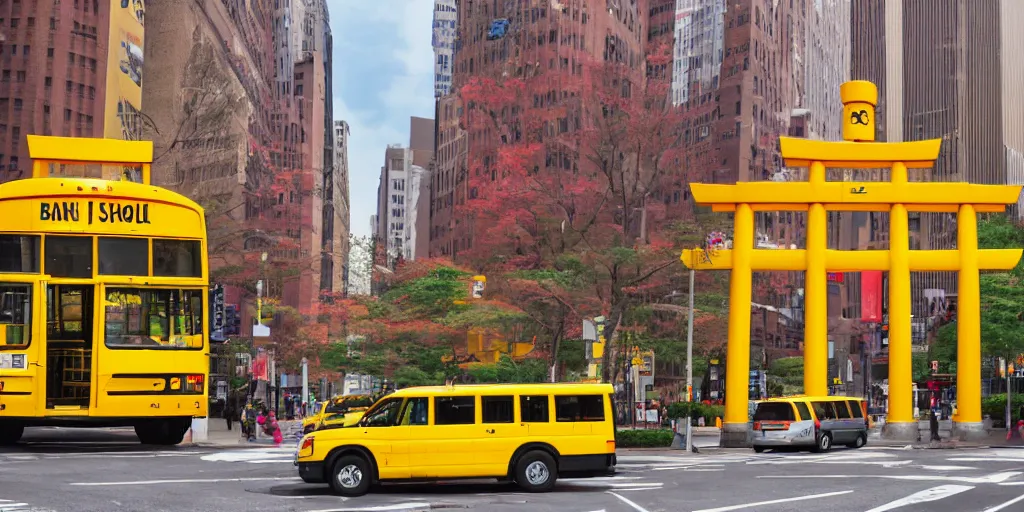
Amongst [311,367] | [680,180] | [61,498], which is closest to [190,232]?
[61,498]

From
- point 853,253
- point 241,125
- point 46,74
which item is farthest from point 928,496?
point 241,125

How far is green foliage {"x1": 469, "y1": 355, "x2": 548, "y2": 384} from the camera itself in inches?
2093

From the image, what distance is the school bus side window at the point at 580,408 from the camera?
1819cm

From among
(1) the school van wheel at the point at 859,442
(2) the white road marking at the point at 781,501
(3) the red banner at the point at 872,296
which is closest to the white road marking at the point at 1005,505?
(2) the white road marking at the point at 781,501

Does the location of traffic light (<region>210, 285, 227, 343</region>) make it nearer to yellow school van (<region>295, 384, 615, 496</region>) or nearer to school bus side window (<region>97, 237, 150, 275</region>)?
school bus side window (<region>97, 237, 150, 275</region>)

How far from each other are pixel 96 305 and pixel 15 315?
53.3 inches

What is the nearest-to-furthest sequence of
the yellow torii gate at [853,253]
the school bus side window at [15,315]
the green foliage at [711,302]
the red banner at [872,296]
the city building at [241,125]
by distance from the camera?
the school bus side window at [15,315]
the yellow torii gate at [853,253]
the green foliage at [711,302]
the city building at [241,125]
the red banner at [872,296]

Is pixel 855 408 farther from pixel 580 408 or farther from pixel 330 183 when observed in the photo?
pixel 330 183

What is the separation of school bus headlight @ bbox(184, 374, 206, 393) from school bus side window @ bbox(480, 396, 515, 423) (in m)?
6.74

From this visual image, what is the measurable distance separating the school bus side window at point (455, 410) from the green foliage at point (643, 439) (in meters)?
16.3

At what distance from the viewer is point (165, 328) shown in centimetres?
2173

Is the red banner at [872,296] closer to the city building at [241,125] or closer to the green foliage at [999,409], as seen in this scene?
the green foliage at [999,409]

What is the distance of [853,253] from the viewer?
118 ft

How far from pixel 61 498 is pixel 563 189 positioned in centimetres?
3972
